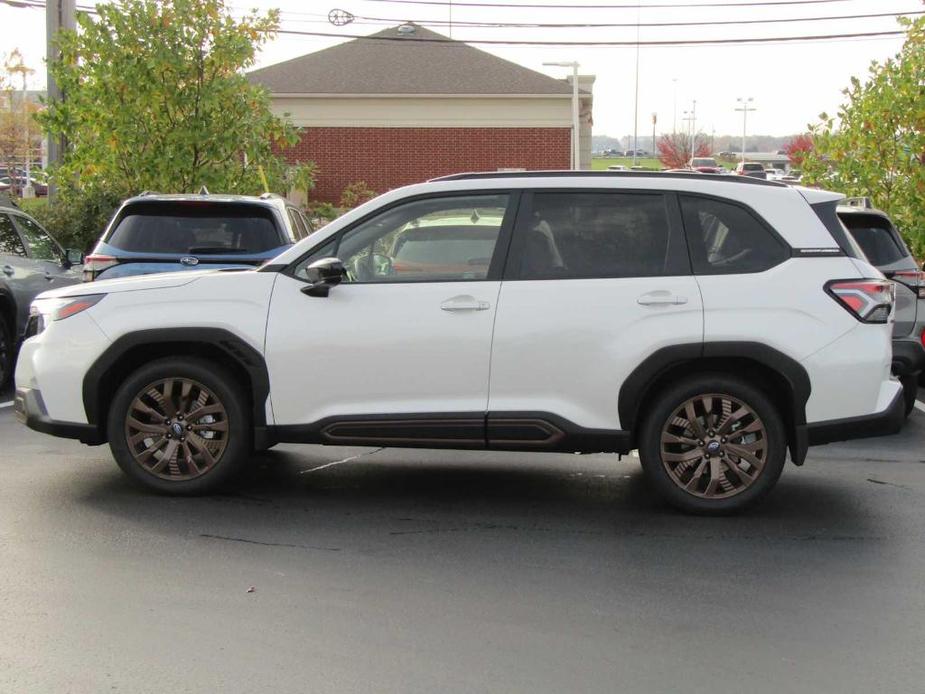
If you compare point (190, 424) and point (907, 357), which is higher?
point (907, 357)

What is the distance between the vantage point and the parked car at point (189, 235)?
10.2 metres

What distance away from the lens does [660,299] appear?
683 cm

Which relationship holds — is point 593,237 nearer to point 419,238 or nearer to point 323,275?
point 419,238

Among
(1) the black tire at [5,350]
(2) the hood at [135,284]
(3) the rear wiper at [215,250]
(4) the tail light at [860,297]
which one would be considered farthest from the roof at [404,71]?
(4) the tail light at [860,297]

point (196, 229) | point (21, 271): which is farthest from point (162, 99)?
point (196, 229)

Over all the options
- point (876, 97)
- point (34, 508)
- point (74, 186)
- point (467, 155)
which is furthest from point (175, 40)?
point (467, 155)

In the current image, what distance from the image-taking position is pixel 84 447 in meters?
8.83

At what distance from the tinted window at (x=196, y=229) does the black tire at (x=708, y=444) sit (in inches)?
176

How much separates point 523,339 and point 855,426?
1910mm

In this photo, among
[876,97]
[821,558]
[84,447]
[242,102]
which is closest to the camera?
[821,558]

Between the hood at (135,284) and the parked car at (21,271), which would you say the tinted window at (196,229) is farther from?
the hood at (135,284)

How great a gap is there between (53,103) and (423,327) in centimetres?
1401

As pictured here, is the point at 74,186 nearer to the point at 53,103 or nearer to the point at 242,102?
the point at 53,103

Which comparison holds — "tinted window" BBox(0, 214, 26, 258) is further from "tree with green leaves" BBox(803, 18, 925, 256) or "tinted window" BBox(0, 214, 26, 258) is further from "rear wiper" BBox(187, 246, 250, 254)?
"tree with green leaves" BBox(803, 18, 925, 256)
